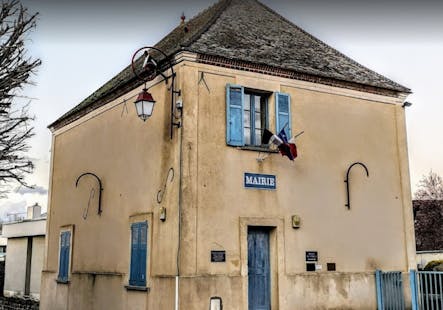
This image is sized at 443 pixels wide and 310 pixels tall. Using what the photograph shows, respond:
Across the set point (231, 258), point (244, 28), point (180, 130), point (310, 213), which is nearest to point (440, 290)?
point (310, 213)

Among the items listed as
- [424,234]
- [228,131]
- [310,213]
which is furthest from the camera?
[424,234]

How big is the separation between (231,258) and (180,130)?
3058mm

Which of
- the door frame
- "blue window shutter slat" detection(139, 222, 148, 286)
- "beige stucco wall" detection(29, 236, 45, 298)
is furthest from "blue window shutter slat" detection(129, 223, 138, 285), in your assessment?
"beige stucco wall" detection(29, 236, 45, 298)

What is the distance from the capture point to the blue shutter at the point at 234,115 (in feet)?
42.1

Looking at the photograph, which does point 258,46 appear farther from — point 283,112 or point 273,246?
point 273,246

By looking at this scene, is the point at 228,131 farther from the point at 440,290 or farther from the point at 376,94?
the point at 440,290

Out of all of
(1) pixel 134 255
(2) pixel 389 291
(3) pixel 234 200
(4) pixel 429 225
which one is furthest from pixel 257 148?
(4) pixel 429 225

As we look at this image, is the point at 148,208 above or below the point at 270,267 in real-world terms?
above

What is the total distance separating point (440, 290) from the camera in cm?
1295

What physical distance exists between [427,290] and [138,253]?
7.12 m

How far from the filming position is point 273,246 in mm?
13008

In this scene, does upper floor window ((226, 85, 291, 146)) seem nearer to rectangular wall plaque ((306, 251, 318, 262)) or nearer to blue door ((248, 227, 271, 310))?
blue door ((248, 227, 271, 310))

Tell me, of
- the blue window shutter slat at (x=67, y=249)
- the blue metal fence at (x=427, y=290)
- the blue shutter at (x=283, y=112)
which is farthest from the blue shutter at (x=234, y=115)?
the blue window shutter slat at (x=67, y=249)

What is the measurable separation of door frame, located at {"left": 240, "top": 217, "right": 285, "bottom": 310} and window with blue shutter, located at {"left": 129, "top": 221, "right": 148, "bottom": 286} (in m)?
2.34
